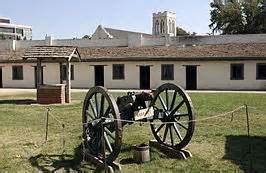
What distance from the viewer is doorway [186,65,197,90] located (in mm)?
33156

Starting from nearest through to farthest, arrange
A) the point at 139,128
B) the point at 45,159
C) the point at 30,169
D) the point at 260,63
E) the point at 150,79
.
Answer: the point at 30,169 → the point at 45,159 → the point at 139,128 → the point at 260,63 → the point at 150,79

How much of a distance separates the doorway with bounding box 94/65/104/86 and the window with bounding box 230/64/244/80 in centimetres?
997

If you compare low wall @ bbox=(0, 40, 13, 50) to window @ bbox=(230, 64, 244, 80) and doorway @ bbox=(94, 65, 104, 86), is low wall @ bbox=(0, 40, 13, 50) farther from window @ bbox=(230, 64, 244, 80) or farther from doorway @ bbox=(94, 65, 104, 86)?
window @ bbox=(230, 64, 244, 80)

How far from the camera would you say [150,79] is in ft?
112

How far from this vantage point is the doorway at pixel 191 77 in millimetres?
33156

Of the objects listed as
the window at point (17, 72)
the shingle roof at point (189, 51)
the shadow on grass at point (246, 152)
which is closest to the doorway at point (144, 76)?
the shingle roof at point (189, 51)

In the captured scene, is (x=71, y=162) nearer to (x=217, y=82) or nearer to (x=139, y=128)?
(x=139, y=128)

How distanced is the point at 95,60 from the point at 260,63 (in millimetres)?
12291

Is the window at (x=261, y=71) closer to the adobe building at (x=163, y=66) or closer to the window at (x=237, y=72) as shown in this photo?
the adobe building at (x=163, y=66)

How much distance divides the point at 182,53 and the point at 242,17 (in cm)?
2705

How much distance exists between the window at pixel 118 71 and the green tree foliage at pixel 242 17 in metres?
25.4

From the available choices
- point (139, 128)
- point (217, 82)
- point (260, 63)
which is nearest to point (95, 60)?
point (217, 82)

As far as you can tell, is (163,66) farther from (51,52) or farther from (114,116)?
(114,116)

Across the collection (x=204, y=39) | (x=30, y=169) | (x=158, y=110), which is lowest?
(x=30, y=169)
